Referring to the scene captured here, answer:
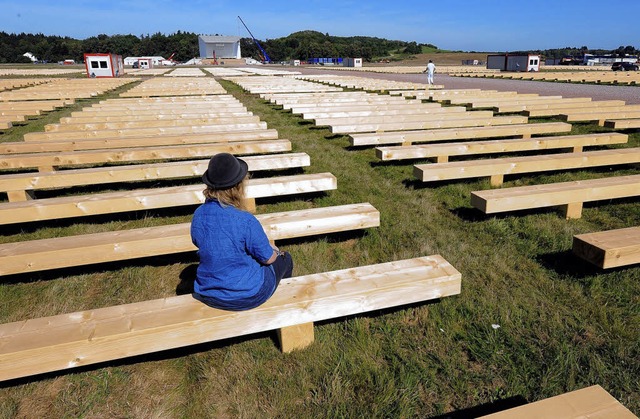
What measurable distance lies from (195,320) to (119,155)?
5034mm

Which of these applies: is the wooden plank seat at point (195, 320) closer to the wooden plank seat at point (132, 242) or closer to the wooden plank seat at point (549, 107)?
the wooden plank seat at point (132, 242)

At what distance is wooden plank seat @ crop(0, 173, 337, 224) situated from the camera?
15.5ft

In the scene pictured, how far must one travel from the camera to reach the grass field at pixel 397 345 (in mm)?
2668

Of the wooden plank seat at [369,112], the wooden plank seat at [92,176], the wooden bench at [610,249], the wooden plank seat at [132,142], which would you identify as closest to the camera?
the wooden bench at [610,249]

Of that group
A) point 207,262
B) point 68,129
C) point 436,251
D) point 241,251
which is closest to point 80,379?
point 207,262

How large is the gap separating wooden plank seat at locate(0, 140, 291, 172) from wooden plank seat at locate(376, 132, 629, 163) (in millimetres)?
1921

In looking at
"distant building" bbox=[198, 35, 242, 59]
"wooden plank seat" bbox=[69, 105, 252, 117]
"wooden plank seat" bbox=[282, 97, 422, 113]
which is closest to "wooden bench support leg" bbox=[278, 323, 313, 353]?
"wooden plank seat" bbox=[69, 105, 252, 117]

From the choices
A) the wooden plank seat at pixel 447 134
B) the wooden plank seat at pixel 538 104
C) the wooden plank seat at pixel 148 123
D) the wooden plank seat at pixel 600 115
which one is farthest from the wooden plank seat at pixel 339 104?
the wooden plank seat at pixel 600 115

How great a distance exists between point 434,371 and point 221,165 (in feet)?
6.44

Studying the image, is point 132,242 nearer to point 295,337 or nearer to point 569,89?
point 295,337

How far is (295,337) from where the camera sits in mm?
3082

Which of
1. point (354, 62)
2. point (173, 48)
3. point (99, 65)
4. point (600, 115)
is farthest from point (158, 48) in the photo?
point (600, 115)

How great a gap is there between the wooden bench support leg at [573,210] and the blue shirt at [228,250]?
13.2 ft

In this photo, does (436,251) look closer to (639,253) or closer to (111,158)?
(639,253)
